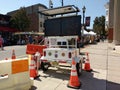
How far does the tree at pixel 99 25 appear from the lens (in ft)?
265

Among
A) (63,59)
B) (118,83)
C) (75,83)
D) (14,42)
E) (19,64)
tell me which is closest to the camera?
(19,64)

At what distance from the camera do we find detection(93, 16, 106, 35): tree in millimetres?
80675

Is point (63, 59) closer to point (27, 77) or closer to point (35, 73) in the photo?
point (35, 73)

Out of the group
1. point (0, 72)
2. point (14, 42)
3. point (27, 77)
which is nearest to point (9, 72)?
point (0, 72)

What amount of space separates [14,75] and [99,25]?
82007 mm

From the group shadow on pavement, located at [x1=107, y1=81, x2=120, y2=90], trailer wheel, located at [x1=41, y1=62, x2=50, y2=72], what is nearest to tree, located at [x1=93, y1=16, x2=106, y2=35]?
trailer wheel, located at [x1=41, y1=62, x2=50, y2=72]

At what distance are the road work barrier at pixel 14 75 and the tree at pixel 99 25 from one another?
74763 mm

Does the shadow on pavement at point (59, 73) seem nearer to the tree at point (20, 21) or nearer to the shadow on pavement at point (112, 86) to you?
the shadow on pavement at point (112, 86)

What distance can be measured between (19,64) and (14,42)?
30.5 meters

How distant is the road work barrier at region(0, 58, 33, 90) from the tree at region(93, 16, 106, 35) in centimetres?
7476

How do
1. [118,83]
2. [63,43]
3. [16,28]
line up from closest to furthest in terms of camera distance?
[118,83]
[63,43]
[16,28]

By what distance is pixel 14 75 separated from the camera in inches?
213

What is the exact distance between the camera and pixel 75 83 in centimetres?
616

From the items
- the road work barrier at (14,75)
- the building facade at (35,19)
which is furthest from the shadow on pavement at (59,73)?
the building facade at (35,19)
